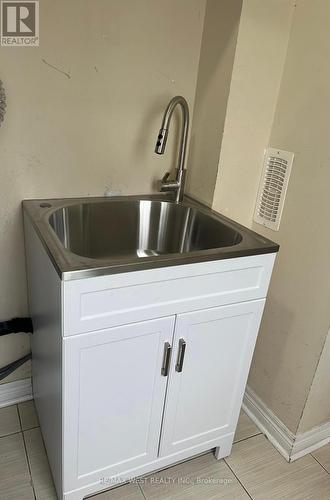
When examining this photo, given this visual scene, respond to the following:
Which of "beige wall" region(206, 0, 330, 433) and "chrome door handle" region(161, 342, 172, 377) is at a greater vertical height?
"beige wall" region(206, 0, 330, 433)

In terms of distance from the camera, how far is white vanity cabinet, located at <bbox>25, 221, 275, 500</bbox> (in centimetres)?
100

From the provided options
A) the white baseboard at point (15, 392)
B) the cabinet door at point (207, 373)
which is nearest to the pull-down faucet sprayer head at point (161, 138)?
the cabinet door at point (207, 373)

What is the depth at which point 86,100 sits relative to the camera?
134cm

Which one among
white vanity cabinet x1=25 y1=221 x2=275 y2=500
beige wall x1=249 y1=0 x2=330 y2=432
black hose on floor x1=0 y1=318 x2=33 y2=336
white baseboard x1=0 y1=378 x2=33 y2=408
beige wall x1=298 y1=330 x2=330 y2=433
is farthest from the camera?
white baseboard x1=0 y1=378 x2=33 y2=408

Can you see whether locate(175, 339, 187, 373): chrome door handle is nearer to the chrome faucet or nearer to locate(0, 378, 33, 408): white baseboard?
the chrome faucet

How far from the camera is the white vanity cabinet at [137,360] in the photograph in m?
1.00

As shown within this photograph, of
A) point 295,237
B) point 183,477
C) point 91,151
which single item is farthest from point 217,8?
point 183,477

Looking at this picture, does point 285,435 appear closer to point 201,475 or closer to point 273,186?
point 201,475

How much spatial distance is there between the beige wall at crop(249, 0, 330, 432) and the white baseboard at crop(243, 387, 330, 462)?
39 millimetres

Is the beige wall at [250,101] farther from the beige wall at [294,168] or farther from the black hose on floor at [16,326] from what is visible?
the black hose on floor at [16,326]

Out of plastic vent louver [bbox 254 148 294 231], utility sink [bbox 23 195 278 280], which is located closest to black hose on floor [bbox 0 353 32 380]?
utility sink [bbox 23 195 278 280]

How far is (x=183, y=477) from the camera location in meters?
1.38

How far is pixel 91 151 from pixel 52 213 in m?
0.30

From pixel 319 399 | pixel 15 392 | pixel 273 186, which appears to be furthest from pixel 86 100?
pixel 319 399
